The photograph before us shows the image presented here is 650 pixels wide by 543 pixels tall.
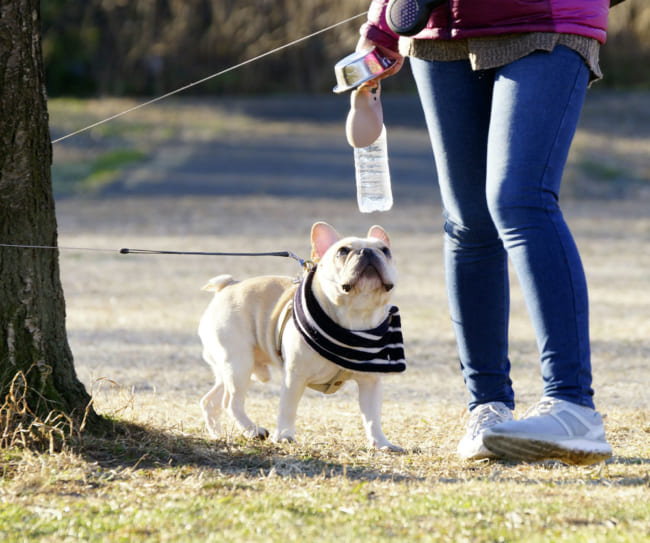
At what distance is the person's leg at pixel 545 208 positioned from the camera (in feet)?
8.91

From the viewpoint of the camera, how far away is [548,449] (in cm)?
268

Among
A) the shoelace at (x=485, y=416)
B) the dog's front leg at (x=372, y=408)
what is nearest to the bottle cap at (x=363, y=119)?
the dog's front leg at (x=372, y=408)

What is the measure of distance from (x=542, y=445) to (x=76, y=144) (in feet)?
55.9

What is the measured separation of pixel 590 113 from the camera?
20625 millimetres

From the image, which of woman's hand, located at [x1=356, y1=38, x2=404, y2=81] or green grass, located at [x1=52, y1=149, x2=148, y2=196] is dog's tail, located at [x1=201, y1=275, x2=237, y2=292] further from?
green grass, located at [x1=52, y1=149, x2=148, y2=196]

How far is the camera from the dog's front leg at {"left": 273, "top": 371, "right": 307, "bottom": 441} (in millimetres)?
3262

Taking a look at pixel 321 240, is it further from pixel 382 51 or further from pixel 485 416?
pixel 485 416

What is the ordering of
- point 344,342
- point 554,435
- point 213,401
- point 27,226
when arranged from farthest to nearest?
point 213,401, point 344,342, point 27,226, point 554,435

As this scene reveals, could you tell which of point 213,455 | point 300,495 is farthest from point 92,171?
point 300,495

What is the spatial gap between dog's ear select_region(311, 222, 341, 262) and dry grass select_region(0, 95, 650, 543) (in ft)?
2.04

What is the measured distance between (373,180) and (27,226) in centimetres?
132

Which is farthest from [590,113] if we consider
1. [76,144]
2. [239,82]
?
[76,144]

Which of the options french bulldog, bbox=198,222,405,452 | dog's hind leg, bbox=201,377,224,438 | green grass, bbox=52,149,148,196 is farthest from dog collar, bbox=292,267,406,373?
green grass, bbox=52,149,148,196

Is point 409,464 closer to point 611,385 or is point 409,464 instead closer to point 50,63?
point 611,385
